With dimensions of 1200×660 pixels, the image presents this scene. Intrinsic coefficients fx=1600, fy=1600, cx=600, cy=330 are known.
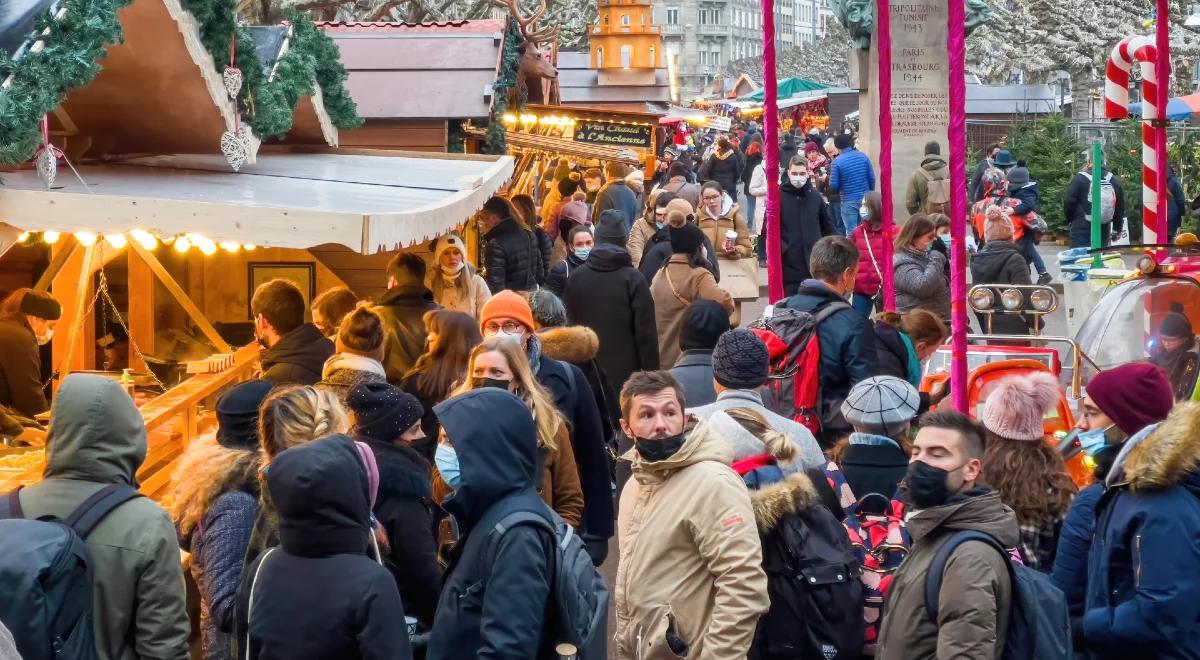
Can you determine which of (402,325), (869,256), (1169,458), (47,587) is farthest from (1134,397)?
(869,256)

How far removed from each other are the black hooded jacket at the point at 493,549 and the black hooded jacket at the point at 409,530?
2.47 ft

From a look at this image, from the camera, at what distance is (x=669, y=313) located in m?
10.9

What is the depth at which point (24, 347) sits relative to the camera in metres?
8.18

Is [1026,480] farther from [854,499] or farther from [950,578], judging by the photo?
[950,578]

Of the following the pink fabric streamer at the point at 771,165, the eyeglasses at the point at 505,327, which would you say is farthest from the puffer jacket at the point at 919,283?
the eyeglasses at the point at 505,327

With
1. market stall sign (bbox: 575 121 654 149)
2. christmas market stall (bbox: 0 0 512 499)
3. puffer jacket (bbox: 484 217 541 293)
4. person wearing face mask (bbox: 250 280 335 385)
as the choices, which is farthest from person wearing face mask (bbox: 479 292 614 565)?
market stall sign (bbox: 575 121 654 149)

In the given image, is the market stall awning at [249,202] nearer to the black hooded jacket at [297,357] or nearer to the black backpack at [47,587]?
the black hooded jacket at [297,357]

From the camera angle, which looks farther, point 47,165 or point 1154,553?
point 47,165

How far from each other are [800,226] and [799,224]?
2 centimetres

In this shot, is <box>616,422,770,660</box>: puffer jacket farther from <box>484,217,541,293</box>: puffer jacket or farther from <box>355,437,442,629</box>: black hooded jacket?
<box>484,217,541,293</box>: puffer jacket

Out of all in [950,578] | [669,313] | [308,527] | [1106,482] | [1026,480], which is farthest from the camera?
[669,313]

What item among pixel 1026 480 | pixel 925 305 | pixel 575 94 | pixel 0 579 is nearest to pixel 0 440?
pixel 0 579

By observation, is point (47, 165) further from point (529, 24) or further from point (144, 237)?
point (529, 24)

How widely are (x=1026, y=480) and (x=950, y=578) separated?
45.3 inches
